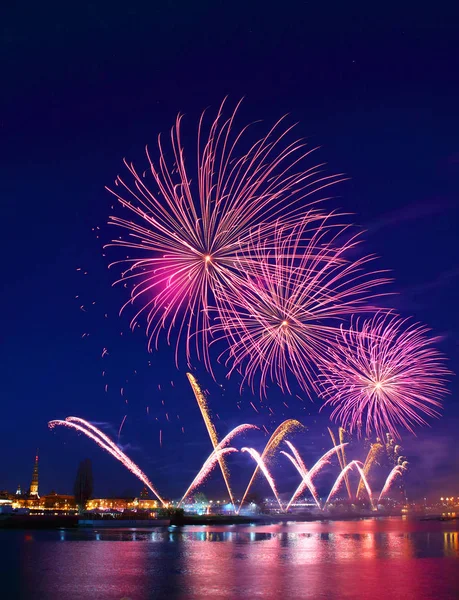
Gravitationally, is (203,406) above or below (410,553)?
above

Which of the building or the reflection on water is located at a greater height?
the reflection on water

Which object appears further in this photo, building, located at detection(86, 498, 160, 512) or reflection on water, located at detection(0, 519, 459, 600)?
building, located at detection(86, 498, 160, 512)

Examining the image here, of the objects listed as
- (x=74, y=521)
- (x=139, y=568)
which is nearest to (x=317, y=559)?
(x=139, y=568)

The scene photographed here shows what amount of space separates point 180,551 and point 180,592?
47.3 ft

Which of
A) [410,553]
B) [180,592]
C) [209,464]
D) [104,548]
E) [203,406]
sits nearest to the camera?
[180,592]

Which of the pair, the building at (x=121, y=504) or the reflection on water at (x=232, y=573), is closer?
the reflection on water at (x=232, y=573)

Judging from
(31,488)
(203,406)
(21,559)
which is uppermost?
(203,406)

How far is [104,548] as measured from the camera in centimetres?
3409

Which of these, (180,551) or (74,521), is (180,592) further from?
(74,521)

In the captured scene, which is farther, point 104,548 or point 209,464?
point 209,464

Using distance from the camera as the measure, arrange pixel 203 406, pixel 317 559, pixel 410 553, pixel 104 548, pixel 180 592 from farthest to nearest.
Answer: pixel 203 406 < pixel 104 548 < pixel 410 553 < pixel 317 559 < pixel 180 592

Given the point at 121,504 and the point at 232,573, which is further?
the point at 121,504

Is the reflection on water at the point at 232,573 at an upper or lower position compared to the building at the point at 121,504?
upper

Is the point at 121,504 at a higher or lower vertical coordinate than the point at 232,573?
lower
